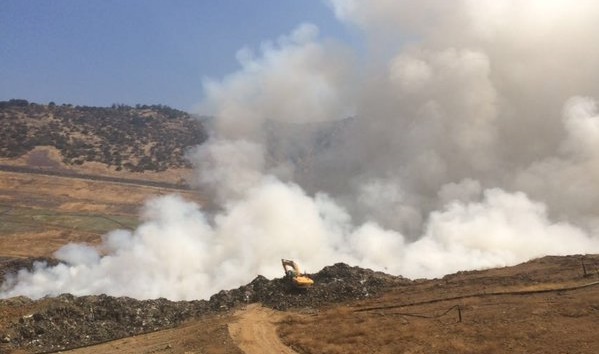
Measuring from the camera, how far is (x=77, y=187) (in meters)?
92.1

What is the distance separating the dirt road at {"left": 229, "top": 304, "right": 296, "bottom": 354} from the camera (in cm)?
2184

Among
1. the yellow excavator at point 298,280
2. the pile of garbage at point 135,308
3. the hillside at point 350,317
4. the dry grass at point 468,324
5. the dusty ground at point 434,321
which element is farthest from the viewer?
the yellow excavator at point 298,280

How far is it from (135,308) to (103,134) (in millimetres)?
111315

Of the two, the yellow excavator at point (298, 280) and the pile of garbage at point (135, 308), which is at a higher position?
the yellow excavator at point (298, 280)

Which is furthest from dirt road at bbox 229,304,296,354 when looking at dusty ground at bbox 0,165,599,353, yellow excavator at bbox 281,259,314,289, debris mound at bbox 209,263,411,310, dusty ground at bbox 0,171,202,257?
dusty ground at bbox 0,171,202,257

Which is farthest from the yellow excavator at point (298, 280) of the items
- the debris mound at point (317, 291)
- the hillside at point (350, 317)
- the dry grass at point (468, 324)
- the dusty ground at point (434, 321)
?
the dry grass at point (468, 324)

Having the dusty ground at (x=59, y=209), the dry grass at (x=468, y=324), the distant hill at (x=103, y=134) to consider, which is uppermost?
the distant hill at (x=103, y=134)

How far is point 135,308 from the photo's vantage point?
28.2 meters

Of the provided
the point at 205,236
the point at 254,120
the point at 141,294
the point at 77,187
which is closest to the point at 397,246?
the point at 205,236

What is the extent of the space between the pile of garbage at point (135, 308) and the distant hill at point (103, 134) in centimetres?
8515

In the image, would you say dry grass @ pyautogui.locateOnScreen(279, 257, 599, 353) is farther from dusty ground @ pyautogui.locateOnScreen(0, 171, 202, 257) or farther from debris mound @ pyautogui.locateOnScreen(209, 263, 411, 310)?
dusty ground @ pyautogui.locateOnScreen(0, 171, 202, 257)

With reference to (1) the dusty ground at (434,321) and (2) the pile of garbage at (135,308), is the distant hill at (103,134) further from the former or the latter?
(1) the dusty ground at (434,321)

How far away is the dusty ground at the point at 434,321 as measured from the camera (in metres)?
19.0

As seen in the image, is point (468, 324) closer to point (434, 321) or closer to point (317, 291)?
point (434, 321)
